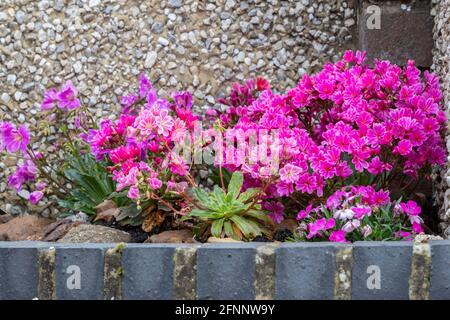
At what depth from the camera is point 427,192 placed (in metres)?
3.76

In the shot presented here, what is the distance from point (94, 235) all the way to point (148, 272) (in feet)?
1.65

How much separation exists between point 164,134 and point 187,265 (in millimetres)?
593

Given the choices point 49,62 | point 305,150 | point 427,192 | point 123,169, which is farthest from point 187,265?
point 49,62

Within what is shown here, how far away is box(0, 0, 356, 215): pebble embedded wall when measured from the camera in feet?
13.2

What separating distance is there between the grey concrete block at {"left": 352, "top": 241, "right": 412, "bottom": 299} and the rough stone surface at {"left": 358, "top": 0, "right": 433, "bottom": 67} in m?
1.48

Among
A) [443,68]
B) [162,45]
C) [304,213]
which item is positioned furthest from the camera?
[162,45]

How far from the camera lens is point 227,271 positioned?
8.72 feet

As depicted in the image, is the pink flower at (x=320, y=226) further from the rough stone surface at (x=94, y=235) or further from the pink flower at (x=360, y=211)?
the rough stone surface at (x=94, y=235)

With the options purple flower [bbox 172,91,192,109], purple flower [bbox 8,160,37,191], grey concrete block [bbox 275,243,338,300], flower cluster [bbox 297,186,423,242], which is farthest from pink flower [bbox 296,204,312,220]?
purple flower [bbox 8,160,37,191]

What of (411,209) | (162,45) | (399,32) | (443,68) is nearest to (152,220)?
(411,209)

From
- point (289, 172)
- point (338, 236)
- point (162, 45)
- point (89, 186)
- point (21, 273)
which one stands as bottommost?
point (21, 273)

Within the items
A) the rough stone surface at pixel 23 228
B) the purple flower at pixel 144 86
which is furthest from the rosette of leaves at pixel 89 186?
the purple flower at pixel 144 86

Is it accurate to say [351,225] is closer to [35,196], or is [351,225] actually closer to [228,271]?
[228,271]

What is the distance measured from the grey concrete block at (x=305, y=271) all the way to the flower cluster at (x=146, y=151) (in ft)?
1.82
